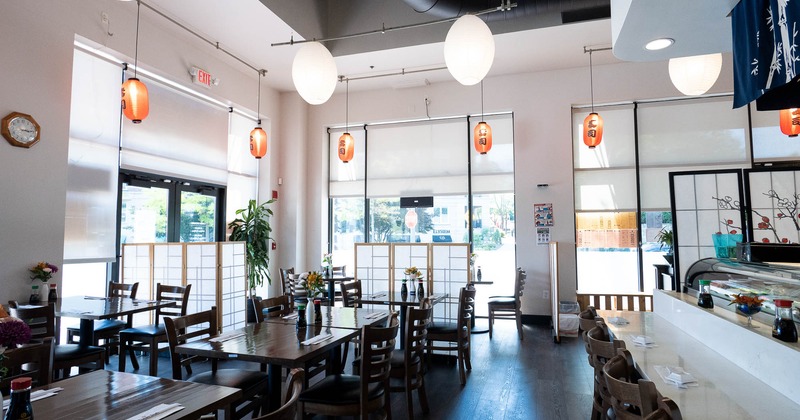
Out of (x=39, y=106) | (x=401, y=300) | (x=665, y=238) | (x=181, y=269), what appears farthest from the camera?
(x=665, y=238)

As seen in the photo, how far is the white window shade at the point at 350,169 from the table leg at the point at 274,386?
19.8 ft

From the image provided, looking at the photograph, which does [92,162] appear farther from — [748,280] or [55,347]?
[748,280]

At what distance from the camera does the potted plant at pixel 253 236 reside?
7.43 m

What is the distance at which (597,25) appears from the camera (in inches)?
233

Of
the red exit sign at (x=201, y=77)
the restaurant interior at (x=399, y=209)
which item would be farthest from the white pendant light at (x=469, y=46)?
the red exit sign at (x=201, y=77)

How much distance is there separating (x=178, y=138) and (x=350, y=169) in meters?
3.34

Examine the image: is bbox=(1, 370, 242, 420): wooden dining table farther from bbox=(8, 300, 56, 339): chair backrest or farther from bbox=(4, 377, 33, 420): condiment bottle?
bbox=(8, 300, 56, 339): chair backrest

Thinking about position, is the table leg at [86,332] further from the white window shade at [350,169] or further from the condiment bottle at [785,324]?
the white window shade at [350,169]

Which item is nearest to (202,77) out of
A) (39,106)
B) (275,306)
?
(39,106)

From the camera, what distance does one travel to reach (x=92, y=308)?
13.2 feet

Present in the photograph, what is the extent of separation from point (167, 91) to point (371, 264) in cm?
381

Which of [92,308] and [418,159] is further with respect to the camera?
[418,159]

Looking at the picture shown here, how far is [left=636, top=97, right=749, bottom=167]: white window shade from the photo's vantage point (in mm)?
6816

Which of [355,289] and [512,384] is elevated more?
[355,289]
